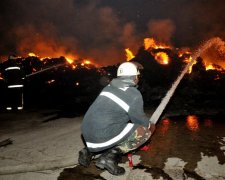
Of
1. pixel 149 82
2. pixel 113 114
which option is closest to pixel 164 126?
pixel 113 114

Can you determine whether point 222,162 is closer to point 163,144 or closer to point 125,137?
point 163,144

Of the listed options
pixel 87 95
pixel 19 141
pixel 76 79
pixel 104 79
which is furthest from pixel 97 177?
pixel 76 79

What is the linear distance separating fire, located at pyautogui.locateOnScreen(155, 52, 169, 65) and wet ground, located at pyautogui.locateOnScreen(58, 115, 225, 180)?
10.6 meters

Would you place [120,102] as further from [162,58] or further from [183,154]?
[162,58]

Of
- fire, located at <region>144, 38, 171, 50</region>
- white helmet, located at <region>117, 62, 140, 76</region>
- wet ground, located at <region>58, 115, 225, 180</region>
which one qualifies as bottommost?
wet ground, located at <region>58, 115, 225, 180</region>

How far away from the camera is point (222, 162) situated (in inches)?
159

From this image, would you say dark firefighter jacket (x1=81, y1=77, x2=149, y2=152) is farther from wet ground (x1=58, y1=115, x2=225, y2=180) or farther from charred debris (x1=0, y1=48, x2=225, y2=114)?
charred debris (x1=0, y1=48, x2=225, y2=114)

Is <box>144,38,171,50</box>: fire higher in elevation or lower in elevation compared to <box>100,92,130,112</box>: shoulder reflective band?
higher

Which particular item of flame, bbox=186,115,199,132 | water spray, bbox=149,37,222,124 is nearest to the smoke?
water spray, bbox=149,37,222,124

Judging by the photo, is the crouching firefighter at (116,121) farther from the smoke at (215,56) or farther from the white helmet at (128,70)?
the smoke at (215,56)

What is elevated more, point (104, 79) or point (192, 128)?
point (104, 79)

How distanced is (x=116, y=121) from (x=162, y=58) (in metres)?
14.5

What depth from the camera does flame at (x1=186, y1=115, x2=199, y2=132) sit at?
6132mm

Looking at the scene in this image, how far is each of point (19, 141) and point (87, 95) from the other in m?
8.46
